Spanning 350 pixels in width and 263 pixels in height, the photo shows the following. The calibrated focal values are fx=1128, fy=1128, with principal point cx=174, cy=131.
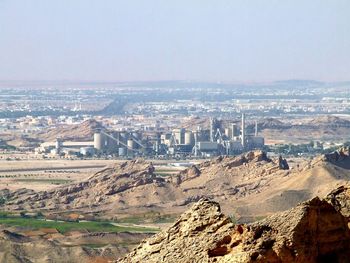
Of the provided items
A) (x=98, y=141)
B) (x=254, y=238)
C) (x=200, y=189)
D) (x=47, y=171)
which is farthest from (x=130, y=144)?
(x=254, y=238)

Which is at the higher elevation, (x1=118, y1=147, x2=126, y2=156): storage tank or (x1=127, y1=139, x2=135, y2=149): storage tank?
(x1=127, y1=139, x2=135, y2=149): storage tank

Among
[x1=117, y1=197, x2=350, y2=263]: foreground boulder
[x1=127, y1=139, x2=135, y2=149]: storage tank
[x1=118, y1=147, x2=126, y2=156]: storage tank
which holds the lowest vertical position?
[x1=118, y1=147, x2=126, y2=156]: storage tank

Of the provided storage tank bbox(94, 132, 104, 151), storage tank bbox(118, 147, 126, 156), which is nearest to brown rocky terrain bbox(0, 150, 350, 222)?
storage tank bbox(118, 147, 126, 156)

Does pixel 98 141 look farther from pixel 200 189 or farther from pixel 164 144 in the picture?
pixel 200 189

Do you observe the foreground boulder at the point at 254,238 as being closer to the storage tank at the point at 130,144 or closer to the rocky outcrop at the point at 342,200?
the rocky outcrop at the point at 342,200

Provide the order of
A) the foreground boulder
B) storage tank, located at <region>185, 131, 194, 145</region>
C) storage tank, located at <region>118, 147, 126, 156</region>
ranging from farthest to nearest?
storage tank, located at <region>185, 131, 194, 145</region>, storage tank, located at <region>118, 147, 126, 156</region>, the foreground boulder

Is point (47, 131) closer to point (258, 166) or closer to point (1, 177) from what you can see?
point (1, 177)

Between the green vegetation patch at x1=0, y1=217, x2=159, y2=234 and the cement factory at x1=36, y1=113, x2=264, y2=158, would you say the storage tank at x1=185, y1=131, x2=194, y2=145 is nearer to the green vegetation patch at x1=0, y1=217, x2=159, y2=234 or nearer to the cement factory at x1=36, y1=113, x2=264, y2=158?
the cement factory at x1=36, y1=113, x2=264, y2=158
